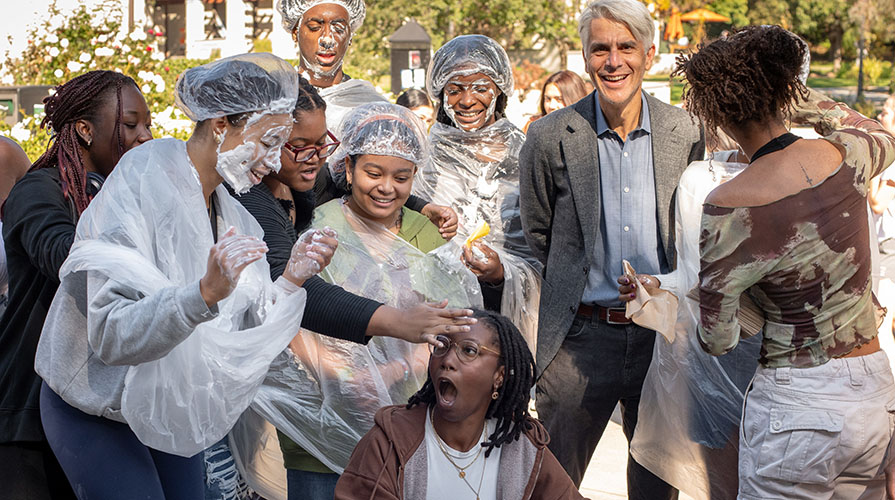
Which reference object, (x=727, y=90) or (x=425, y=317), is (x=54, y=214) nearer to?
(x=425, y=317)

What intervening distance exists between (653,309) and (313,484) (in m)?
1.12

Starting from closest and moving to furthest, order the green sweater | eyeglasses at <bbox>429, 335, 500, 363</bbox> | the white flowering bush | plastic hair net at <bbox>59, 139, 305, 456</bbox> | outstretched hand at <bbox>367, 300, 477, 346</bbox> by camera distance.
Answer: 1. plastic hair net at <bbox>59, 139, 305, 456</bbox>
2. outstretched hand at <bbox>367, 300, 477, 346</bbox>
3. eyeglasses at <bbox>429, 335, 500, 363</bbox>
4. the green sweater
5. the white flowering bush

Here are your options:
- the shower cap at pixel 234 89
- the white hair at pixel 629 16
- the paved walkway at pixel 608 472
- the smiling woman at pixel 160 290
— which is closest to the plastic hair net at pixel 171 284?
the smiling woman at pixel 160 290

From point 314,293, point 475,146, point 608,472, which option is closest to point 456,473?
point 314,293

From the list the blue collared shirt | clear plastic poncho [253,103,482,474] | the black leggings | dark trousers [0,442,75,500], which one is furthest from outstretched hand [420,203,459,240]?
dark trousers [0,442,75,500]

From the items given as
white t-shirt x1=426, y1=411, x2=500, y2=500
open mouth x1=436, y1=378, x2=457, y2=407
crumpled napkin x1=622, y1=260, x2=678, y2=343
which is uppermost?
crumpled napkin x1=622, y1=260, x2=678, y2=343

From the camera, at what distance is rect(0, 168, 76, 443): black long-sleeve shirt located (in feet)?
7.26

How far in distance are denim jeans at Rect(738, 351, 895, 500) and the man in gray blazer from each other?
0.84m

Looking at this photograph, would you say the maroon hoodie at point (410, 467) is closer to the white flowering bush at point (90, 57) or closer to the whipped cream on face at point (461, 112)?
the whipped cream on face at point (461, 112)

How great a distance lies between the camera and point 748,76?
2293mm

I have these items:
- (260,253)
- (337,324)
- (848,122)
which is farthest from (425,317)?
(848,122)

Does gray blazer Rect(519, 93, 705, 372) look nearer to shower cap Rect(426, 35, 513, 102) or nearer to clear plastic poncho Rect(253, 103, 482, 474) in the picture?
clear plastic poncho Rect(253, 103, 482, 474)

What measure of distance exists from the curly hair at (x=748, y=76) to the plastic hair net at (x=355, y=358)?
1039mm

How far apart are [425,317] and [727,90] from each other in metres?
0.92
